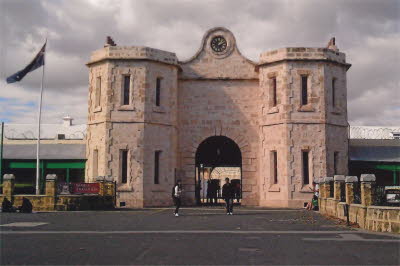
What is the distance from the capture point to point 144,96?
27734 mm

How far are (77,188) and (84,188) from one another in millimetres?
354

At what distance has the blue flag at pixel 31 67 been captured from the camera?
25439mm

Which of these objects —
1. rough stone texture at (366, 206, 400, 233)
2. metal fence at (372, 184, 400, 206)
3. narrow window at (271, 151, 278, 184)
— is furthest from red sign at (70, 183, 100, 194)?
rough stone texture at (366, 206, 400, 233)

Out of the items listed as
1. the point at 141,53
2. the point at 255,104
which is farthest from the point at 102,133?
the point at 255,104

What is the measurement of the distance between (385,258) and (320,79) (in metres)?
19.5

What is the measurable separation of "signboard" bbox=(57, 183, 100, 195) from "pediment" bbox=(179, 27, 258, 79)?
9619mm

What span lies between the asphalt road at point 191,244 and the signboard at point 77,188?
7025 millimetres

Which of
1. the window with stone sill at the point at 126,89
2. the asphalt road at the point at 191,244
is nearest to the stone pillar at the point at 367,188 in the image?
the asphalt road at the point at 191,244

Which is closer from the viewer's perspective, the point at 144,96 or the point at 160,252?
the point at 160,252

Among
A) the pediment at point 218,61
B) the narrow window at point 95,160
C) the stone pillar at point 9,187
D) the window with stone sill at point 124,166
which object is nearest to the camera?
the stone pillar at point 9,187

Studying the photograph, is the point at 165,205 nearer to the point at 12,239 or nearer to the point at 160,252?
the point at 12,239

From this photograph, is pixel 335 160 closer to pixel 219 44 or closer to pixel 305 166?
pixel 305 166

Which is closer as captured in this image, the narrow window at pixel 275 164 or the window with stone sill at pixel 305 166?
the window with stone sill at pixel 305 166

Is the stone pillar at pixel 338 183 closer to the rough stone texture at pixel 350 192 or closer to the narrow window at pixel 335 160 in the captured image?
the rough stone texture at pixel 350 192
